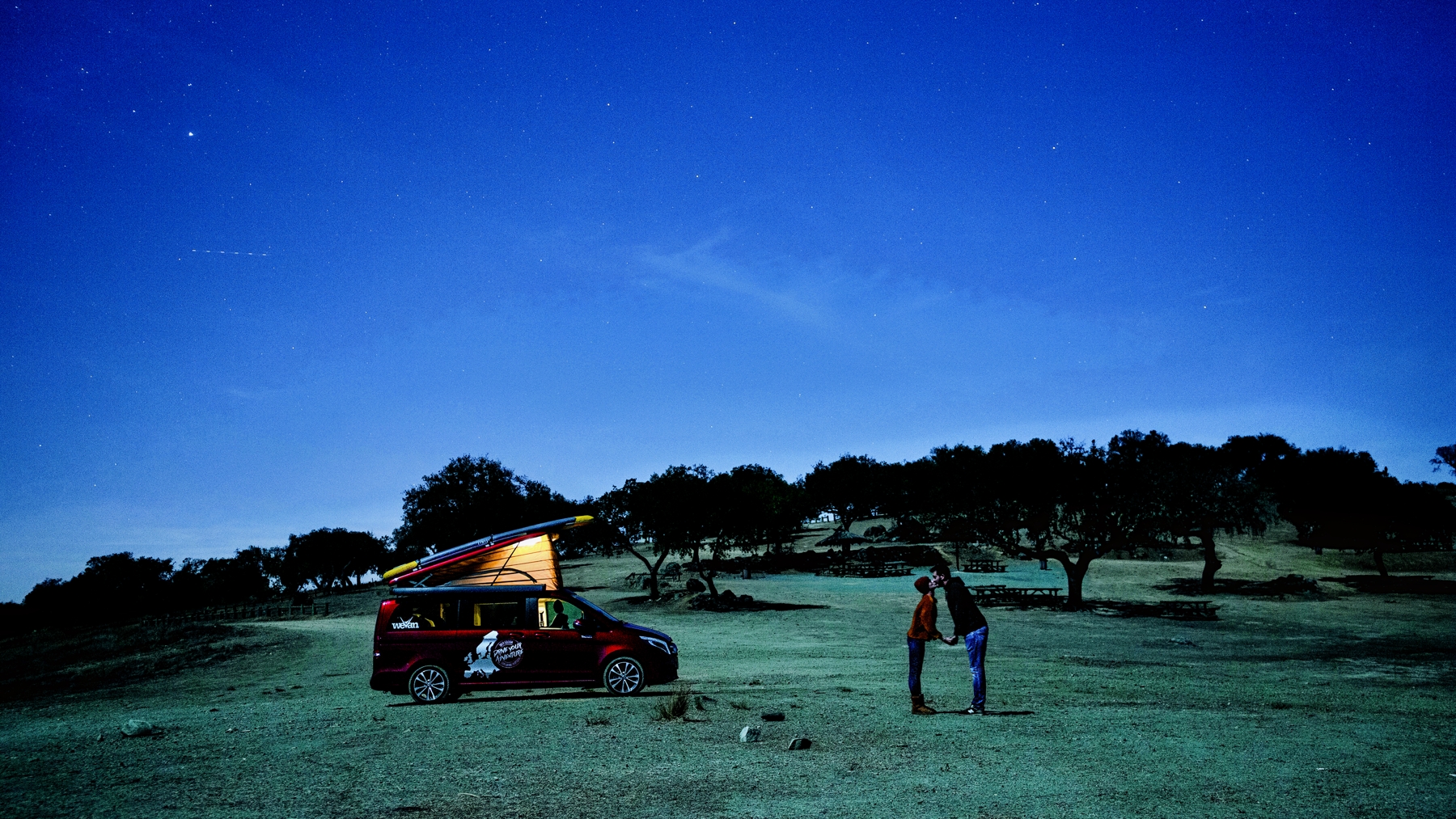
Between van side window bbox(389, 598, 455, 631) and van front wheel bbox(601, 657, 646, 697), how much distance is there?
9.97 feet

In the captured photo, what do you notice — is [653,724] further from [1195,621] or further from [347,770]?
[1195,621]

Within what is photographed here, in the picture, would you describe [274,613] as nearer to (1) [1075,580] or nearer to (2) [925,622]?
A: (1) [1075,580]

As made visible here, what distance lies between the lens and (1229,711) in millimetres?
12906

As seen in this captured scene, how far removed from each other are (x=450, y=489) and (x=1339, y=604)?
196ft

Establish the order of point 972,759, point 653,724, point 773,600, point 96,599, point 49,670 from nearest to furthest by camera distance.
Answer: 1. point 972,759
2. point 653,724
3. point 49,670
4. point 773,600
5. point 96,599

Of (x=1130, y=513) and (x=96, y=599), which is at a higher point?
(x=1130, y=513)

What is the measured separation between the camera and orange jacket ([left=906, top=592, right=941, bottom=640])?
12.1 meters

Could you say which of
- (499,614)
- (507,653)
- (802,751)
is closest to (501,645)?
(507,653)

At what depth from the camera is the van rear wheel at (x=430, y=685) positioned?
14.8 meters

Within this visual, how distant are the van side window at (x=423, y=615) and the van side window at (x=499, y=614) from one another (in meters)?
0.41

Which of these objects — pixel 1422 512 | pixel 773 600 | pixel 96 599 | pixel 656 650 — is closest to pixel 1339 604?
pixel 773 600

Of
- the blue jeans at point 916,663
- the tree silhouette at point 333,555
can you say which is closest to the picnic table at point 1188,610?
the blue jeans at point 916,663

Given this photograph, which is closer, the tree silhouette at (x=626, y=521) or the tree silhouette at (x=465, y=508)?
the tree silhouette at (x=626, y=521)

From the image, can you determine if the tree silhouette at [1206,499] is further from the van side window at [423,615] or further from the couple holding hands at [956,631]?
the van side window at [423,615]
